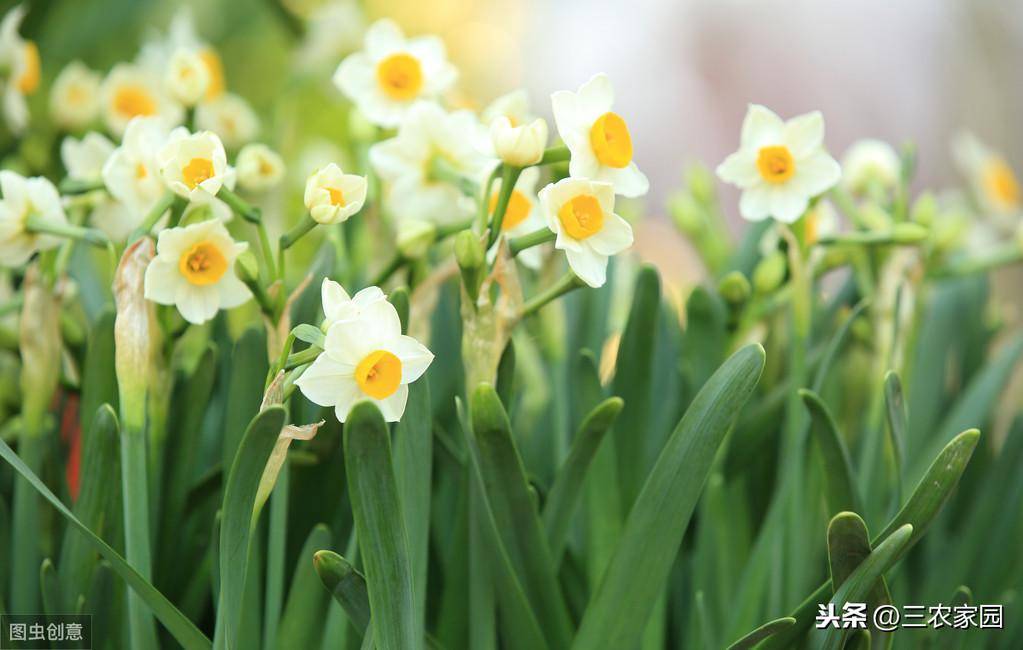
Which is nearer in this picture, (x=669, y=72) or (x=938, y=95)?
(x=938, y=95)

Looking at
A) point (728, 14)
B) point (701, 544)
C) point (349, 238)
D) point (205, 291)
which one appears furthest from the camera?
point (728, 14)

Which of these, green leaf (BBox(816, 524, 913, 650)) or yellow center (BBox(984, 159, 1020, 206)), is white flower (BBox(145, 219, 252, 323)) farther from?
yellow center (BBox(984, 159, 1020, 206))

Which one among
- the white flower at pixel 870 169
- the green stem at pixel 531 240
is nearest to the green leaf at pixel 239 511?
the green stem at pixel 531 240

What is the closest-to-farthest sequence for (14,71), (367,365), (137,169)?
(367,365), (137,169), (14,71)

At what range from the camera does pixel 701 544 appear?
491 mm

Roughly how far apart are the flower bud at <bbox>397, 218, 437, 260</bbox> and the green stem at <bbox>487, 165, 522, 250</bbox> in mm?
73

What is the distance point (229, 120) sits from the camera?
671mm

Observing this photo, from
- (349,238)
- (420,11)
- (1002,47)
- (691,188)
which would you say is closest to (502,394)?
(349,238)

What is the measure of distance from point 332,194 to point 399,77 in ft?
0.45

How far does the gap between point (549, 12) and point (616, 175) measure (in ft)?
9.20

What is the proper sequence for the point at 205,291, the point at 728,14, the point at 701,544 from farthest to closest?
the point at 728,14 → the point at 701,544 → the point at 205,291

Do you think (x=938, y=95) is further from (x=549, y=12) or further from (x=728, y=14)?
(x=549, y=12)

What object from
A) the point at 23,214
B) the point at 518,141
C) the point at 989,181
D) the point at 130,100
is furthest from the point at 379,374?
the point at 989,181

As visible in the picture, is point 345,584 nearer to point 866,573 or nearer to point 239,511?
point 239,511
